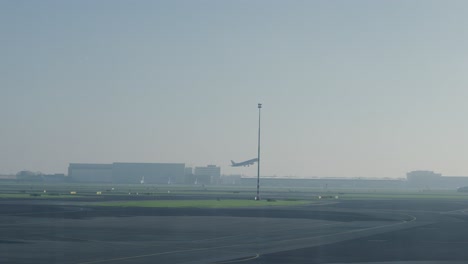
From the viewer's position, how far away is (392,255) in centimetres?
2958

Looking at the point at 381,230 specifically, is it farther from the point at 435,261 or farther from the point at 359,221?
the point at 435,261

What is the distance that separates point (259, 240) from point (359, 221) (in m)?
19.3

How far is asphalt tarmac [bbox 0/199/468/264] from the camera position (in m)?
28.2

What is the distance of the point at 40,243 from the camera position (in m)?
33.4

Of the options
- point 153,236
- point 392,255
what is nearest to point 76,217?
point 153,236

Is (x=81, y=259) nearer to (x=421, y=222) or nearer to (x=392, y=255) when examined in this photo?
(x=392, y=255)

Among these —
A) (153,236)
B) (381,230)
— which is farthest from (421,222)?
(153,236)

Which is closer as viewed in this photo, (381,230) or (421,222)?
(381,230)

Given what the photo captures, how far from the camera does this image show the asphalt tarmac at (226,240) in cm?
2820

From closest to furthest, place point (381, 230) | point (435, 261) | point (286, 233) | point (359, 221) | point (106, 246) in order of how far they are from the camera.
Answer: point (435, 261)
point (106, 246)
point (286, 233)
point (381, 230)
point (359, 221)

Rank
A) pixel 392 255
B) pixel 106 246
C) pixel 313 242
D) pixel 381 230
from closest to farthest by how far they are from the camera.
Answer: pixel 392 255 < pixel 106 246 < pixel 313 242 < pixel 381 230

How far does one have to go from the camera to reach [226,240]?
36156mm

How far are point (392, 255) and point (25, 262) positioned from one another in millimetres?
15246

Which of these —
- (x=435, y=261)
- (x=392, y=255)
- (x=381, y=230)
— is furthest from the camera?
(x=381, y=230)
